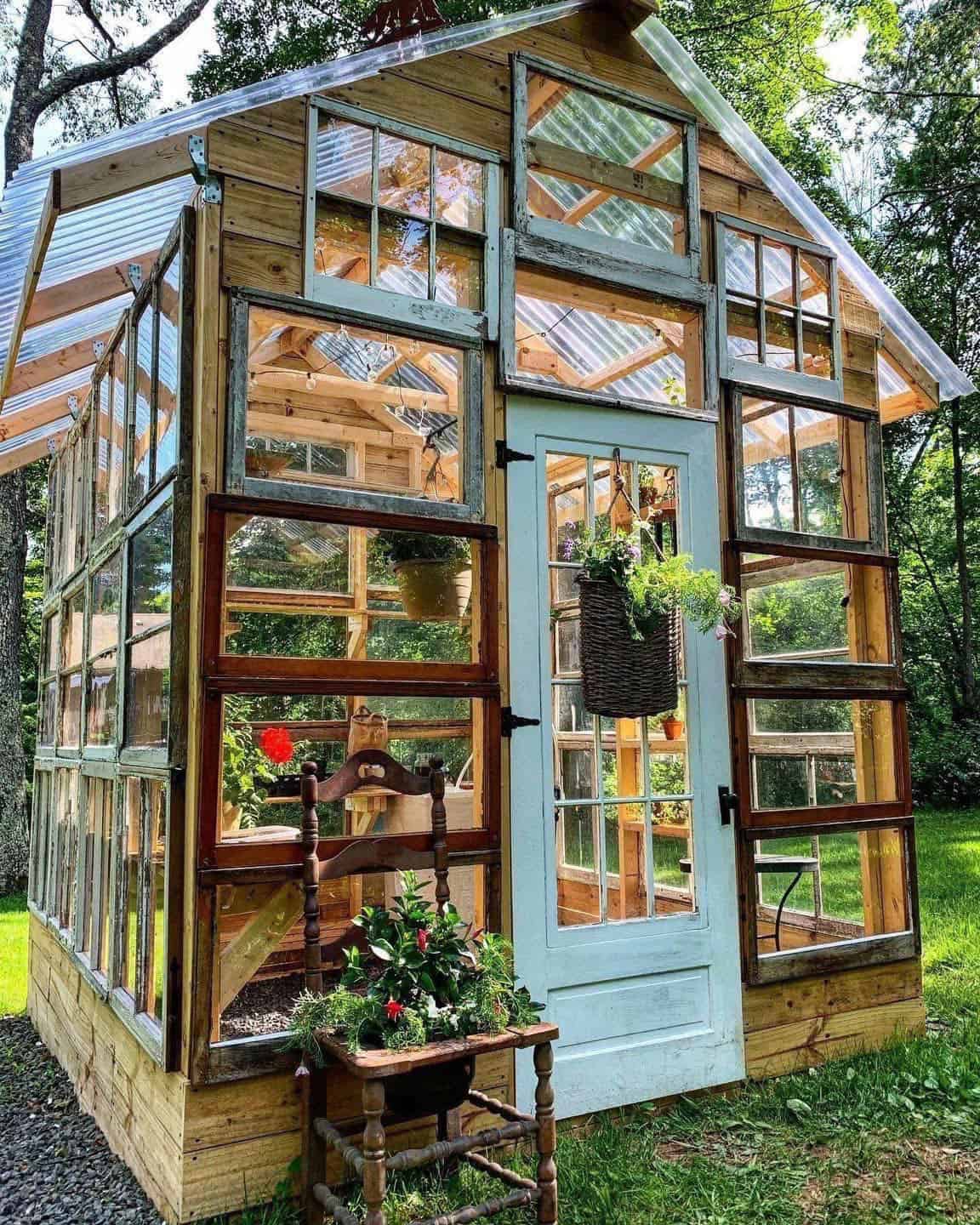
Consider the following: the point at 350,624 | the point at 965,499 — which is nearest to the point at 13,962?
the point at 350,624

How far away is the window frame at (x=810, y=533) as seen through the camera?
402cm

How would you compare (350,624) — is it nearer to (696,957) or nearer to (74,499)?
(696,957)

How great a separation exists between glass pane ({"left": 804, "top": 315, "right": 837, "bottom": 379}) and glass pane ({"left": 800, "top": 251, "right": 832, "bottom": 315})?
63 mm

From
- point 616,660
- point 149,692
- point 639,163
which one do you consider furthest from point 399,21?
point 149,692

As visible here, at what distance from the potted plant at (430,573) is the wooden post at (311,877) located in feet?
2.36

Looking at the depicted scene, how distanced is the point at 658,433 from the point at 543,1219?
106 inches

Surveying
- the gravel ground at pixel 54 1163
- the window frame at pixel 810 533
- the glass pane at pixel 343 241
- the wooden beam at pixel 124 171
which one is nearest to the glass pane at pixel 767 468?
the window frame at pixel 810 533

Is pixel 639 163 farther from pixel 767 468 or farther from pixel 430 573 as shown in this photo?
pixel 430 573

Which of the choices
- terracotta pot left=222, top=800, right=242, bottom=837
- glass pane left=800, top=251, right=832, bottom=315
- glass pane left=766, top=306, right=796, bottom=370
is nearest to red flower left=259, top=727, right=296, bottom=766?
terracotta pot left=222, top=800, right=242, bottom=837

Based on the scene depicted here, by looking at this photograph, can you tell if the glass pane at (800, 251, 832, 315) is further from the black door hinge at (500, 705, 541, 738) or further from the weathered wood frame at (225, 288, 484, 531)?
the black door hinge at (500, 705, 541, 738)

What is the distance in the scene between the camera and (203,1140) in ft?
8.89

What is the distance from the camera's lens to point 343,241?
10.7 feet

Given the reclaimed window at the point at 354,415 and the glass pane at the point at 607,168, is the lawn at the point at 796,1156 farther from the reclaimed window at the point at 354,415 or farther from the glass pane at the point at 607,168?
the glass pane at the point at 607,168

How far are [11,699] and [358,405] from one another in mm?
7225
